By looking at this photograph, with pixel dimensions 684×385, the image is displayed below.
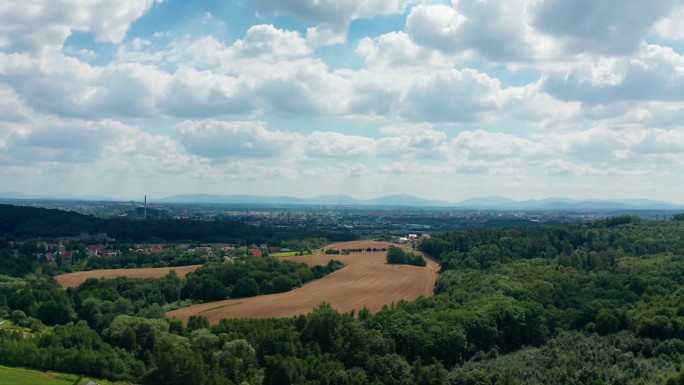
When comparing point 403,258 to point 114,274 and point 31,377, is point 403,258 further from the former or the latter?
point 31,377

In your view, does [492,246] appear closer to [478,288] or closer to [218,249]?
[478,288]

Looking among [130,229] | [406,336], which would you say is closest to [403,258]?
[406,336]

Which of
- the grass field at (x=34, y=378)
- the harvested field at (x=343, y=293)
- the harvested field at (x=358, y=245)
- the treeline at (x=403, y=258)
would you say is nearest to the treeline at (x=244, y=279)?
the harvested field at (x=343, y=293)

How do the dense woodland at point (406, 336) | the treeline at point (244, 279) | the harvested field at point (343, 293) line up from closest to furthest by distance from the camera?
1. the dense woodland at point (406, 336)
2. the harvested field at point (343, 293)
3. the treeline at point (244, 279)

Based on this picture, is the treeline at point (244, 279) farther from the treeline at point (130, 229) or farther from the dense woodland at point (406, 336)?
the treeline at point (130, 229)

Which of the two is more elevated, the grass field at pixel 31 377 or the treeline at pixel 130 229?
the treeline at pixel 130 229

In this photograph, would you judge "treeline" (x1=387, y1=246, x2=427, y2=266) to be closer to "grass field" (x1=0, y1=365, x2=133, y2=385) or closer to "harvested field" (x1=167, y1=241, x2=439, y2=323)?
"harvested field" (x1=167, y1=241, x2=439, y2=323)

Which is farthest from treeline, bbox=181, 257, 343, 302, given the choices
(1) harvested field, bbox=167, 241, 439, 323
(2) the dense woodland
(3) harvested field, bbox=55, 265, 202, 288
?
(3) harvested field, bbox=55, 265, 202, 288

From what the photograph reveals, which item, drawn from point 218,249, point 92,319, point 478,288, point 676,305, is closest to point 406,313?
point 478,288
